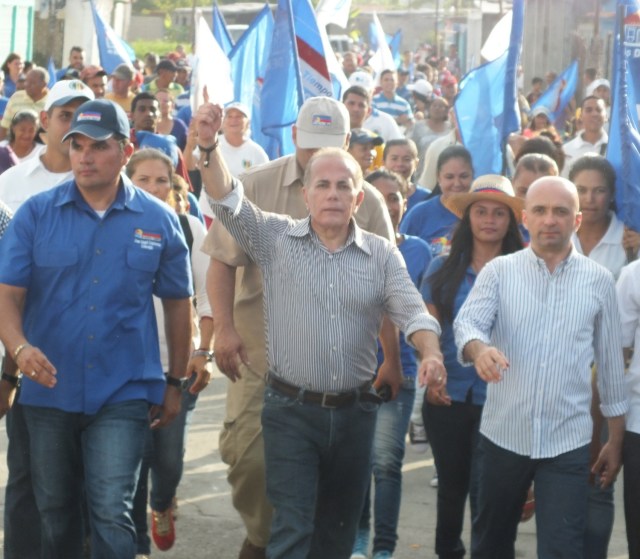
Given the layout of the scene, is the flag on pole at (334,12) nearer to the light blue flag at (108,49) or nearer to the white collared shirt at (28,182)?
the light blue flag at (108,49)

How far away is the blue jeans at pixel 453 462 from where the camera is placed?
6645mm

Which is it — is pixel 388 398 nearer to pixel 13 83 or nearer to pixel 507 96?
pixel 507 96

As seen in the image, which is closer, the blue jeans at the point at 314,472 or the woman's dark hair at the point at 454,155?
the blue jeans at the point at 314,472

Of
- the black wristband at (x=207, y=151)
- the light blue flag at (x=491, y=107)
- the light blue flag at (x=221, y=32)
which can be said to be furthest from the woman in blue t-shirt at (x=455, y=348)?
the light blue flag at (x=221, y=32)

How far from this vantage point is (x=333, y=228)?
224 inches

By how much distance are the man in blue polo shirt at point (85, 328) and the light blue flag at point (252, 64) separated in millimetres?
7922

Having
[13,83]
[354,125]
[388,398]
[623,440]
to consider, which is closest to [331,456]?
[388,398]

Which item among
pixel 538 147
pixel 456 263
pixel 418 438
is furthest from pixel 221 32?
pixel 456 263

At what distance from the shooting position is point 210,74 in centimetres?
937

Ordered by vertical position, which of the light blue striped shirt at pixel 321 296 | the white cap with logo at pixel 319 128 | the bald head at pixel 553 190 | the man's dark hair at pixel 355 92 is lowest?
the light blue striped shirt at pixel 321 296

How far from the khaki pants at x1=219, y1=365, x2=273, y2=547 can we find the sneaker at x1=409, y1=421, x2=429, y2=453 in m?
2.63

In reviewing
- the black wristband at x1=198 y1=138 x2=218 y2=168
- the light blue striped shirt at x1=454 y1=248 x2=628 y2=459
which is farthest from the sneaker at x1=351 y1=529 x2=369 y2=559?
the black wristband at x1=198 y1=138 x2=218 y2=168

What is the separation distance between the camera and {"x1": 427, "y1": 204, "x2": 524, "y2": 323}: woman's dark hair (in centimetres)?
673

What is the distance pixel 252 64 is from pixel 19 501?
8.52 meters
